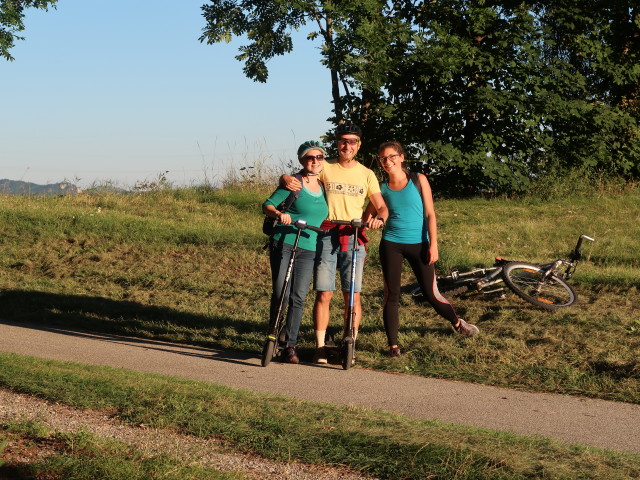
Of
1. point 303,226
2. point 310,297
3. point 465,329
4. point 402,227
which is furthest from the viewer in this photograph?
point 310,297

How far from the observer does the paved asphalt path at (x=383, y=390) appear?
20.1 feet

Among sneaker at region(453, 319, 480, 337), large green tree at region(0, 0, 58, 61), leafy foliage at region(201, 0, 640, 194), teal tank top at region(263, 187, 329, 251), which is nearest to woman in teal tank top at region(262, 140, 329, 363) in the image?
teal tank top at region(263, 187, 329, 251)

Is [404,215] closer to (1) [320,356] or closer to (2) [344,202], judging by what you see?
(2) [344,202]

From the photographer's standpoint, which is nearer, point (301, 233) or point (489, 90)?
point (301, 233)

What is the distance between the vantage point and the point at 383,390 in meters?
7.23

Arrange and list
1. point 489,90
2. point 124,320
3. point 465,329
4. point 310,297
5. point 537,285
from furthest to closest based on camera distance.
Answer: point 489,90 < point 310,297 < point 124,320 < point 537,285 < point 465,329

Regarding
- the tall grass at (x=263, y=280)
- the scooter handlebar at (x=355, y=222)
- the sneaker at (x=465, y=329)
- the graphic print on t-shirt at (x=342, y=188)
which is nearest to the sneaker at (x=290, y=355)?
the tall grass at (x=263, y=280)

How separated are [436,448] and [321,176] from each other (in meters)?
3.57

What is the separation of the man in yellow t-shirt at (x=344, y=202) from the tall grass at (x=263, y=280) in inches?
38.6

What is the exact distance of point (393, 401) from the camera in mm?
6816

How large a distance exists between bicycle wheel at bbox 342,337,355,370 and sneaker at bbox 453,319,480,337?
1410mm

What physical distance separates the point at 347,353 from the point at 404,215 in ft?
4.49

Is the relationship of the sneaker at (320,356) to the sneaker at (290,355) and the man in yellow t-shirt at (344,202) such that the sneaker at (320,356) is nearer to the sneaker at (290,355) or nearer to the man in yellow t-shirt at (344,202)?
the sneaker at (290,355)

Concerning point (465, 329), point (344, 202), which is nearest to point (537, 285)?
point (465, 329)
